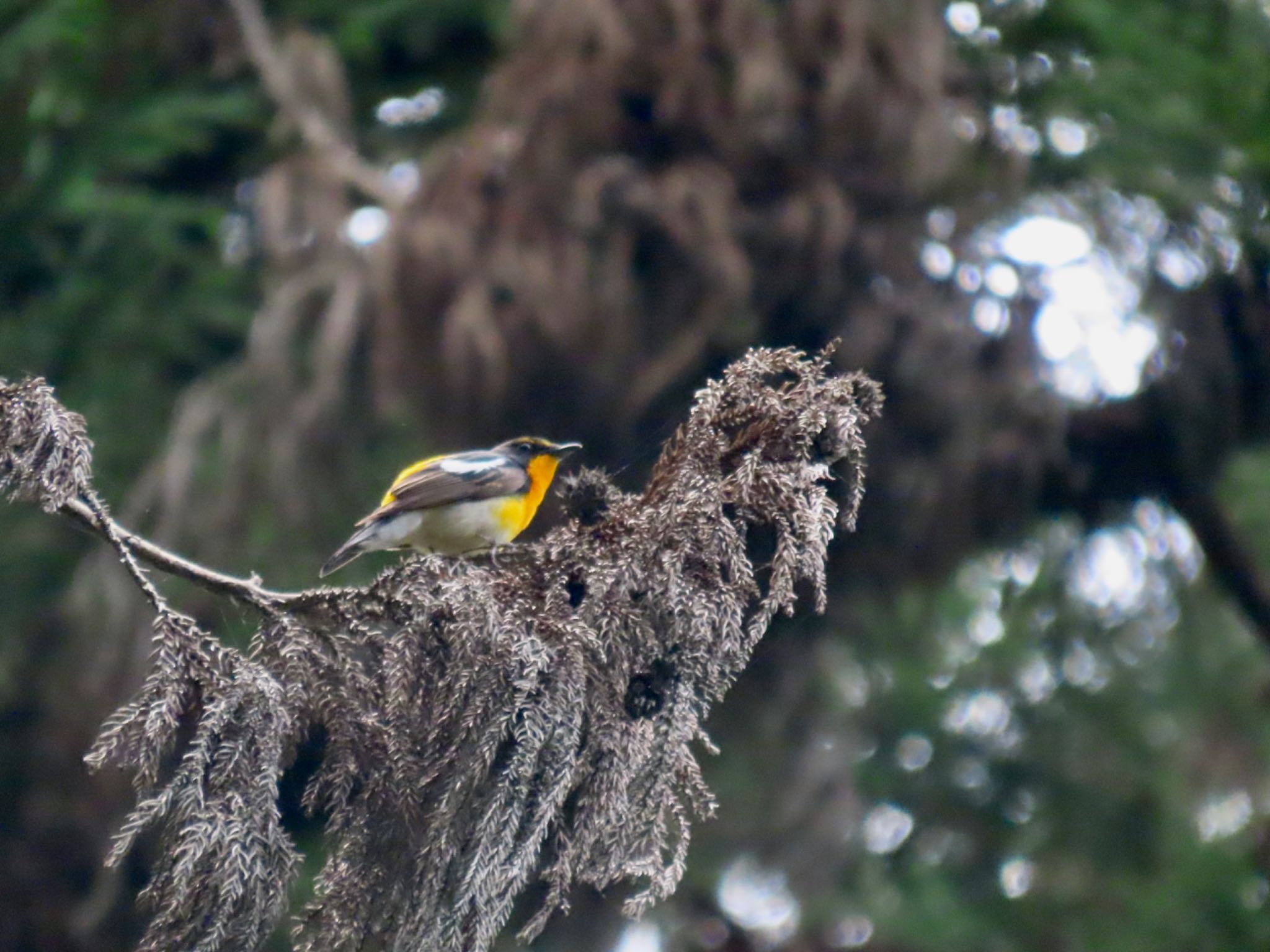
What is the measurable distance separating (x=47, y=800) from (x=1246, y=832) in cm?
714

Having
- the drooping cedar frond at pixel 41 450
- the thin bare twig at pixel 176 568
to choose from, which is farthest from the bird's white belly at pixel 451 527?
the drooping cedar frond at pixel 41 450

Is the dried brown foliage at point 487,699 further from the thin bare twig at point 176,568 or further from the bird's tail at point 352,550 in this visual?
the bird's tail at point 352,550

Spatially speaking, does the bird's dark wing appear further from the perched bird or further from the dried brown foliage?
the dried brown foliage

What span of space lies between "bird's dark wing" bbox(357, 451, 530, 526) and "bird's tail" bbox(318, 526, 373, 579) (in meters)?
0.04

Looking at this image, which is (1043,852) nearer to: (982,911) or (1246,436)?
(982,911)

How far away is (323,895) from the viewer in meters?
2.81

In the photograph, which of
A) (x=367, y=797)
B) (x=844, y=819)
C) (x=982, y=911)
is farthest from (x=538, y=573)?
(x=982, y=911)

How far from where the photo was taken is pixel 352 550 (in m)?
5.15

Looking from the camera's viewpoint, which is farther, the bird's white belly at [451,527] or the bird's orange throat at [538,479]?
the bird's orange throat at [538,479]

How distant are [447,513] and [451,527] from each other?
5 cm

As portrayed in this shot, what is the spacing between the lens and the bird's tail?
16.5ft

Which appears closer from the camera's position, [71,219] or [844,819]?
[71,219]

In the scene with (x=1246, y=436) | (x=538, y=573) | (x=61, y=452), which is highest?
(x=61, y=452)

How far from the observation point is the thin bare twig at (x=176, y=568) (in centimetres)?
288
